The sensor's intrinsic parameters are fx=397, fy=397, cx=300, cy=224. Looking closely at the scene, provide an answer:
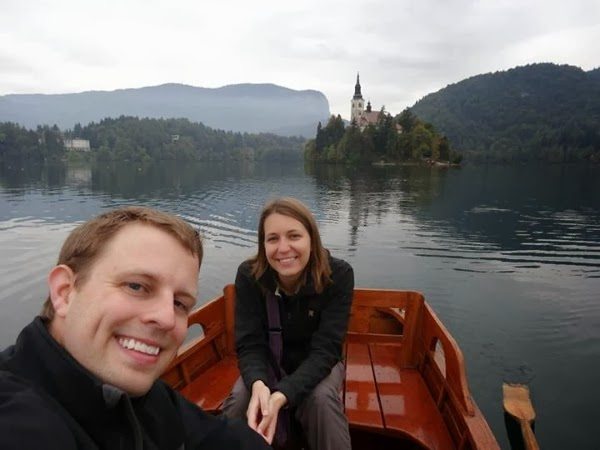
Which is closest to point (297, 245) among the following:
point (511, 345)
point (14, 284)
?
point (511, 345)

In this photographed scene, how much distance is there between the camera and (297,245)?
308 centimetres

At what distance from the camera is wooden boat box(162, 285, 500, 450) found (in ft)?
10.8

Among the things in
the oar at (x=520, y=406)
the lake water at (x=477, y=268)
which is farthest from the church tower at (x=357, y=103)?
the oar at (x=520, y=406)

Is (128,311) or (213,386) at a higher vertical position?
(128,311)

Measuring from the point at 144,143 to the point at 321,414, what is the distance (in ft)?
510

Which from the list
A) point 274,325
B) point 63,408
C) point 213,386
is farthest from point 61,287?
point 213,386

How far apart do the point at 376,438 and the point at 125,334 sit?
301 centimetres

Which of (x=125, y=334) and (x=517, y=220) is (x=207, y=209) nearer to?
(x=517, y=220)

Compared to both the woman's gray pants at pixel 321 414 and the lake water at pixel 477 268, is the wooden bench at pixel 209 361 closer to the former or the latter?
the woman's gray pants at pixel 321 414

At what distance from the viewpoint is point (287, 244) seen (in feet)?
10.0

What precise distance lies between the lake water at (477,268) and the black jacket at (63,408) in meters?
6.57

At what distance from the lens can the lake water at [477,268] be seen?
7.75 m

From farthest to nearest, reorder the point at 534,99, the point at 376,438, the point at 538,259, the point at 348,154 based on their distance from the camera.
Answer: the point at 534,99, the point at 348,154, the point at 538,259, the point at 376,438

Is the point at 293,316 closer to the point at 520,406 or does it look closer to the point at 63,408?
the point at 63,408
